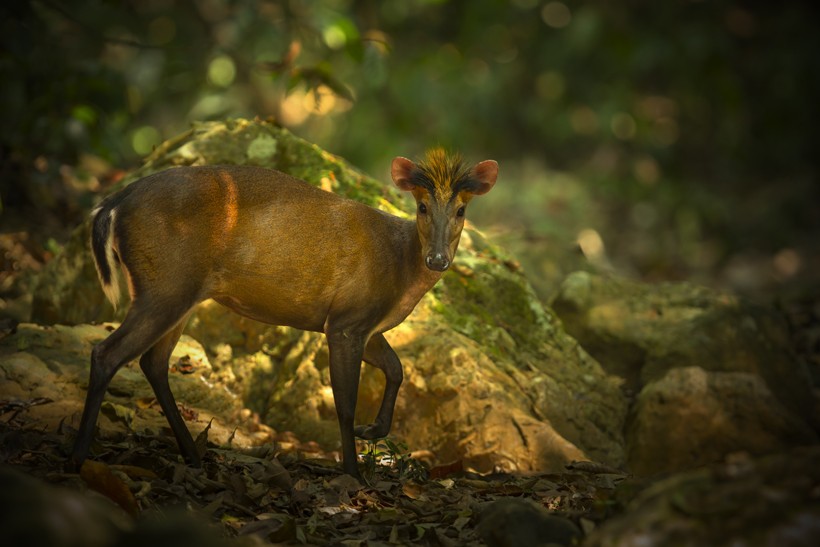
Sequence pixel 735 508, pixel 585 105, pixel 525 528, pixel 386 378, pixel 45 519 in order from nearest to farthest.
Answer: pixel 45 519
pixel 735 508
pixel 525 528
pixel 386 378
pixel 585 105

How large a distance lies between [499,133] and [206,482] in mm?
15334

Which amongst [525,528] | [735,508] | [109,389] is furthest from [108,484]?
[735,508]

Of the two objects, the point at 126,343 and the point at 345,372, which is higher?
the point at 345,372

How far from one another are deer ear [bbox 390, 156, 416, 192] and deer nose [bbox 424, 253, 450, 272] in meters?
0.64

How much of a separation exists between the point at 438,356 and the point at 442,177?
1.51m

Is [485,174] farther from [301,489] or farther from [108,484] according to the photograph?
[108,484]

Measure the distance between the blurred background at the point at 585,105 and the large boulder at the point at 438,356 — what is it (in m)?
6.45

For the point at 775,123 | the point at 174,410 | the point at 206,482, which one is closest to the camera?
the point at 206,482

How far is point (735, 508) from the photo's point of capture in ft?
10.7

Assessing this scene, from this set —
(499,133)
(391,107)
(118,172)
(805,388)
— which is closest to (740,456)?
(805,388)

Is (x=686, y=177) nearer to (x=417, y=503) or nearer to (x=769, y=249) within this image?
(x=769, y=249)

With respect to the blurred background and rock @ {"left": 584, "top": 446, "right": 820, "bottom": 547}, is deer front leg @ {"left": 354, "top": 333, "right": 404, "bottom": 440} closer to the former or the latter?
rock @ {"left": 584, "top": 446, "right": 820, "bottom": 547}

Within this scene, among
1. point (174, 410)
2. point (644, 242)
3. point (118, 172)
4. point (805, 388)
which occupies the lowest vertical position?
point (174, 410)

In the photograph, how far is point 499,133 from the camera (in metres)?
19.4
